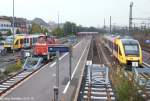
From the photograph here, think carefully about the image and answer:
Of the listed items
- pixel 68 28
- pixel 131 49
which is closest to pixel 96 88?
pixel 131 49

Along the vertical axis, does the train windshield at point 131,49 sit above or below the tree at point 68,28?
below

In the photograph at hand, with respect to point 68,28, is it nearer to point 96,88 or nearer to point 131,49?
point 131,49

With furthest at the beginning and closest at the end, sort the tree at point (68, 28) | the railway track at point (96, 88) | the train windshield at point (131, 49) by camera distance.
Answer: the tree at point (68, 28)
the train windshield at point (131, 49)
the railway track at point (96, 88)

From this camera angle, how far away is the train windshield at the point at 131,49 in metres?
33.4

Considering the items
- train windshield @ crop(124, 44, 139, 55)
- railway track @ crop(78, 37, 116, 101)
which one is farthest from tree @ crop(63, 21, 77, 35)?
railway track @ crop(78, 37, 116, 101)

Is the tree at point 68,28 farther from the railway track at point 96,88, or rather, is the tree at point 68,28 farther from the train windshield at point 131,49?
the railway track at point 96,88

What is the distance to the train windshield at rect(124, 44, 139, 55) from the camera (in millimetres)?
33438

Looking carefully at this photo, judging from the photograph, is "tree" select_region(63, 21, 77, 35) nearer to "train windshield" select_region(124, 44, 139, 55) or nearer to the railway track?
"train windshield" select_region(124, 44, 139, 55)

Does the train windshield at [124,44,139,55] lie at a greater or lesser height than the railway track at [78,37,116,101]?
greater

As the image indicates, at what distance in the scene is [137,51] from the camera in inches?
1326

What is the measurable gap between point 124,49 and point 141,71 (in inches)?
367

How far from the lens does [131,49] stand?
3391 centimetres

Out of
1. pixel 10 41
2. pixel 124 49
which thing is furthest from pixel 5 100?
pixel 10 41

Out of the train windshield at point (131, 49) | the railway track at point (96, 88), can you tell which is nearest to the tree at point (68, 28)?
the train windshield at point (131, 49)
